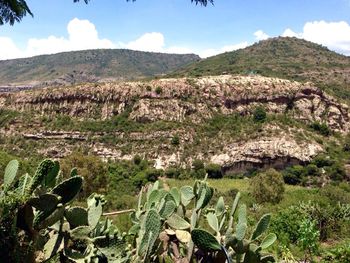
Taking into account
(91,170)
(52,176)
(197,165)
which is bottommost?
(197,165)

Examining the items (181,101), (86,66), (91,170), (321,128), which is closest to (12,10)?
(91,170)

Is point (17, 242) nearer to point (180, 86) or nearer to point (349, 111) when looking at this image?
point (180, 86)

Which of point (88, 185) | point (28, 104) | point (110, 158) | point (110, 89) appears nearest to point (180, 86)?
point (110, 89)

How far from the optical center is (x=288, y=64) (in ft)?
290

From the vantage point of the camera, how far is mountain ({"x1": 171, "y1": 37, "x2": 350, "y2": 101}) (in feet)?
264

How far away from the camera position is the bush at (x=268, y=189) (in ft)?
106

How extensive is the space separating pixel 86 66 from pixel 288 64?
87.8 m

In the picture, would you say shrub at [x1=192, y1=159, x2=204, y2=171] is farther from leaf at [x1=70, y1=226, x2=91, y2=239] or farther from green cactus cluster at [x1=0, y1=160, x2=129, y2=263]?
leaf at [x1=70, y1=226, x2=91, y2=239]

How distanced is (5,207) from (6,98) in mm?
70224

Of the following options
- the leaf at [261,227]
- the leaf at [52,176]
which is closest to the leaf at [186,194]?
the leaf at [261,227]

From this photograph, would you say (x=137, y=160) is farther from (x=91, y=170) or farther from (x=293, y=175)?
(x=91, y=170)

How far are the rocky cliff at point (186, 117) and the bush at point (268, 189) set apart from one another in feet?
71.0

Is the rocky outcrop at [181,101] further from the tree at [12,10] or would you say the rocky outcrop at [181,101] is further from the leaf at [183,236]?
the leaf at [183,236]

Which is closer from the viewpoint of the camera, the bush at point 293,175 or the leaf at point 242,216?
the leaf at point 242,216
